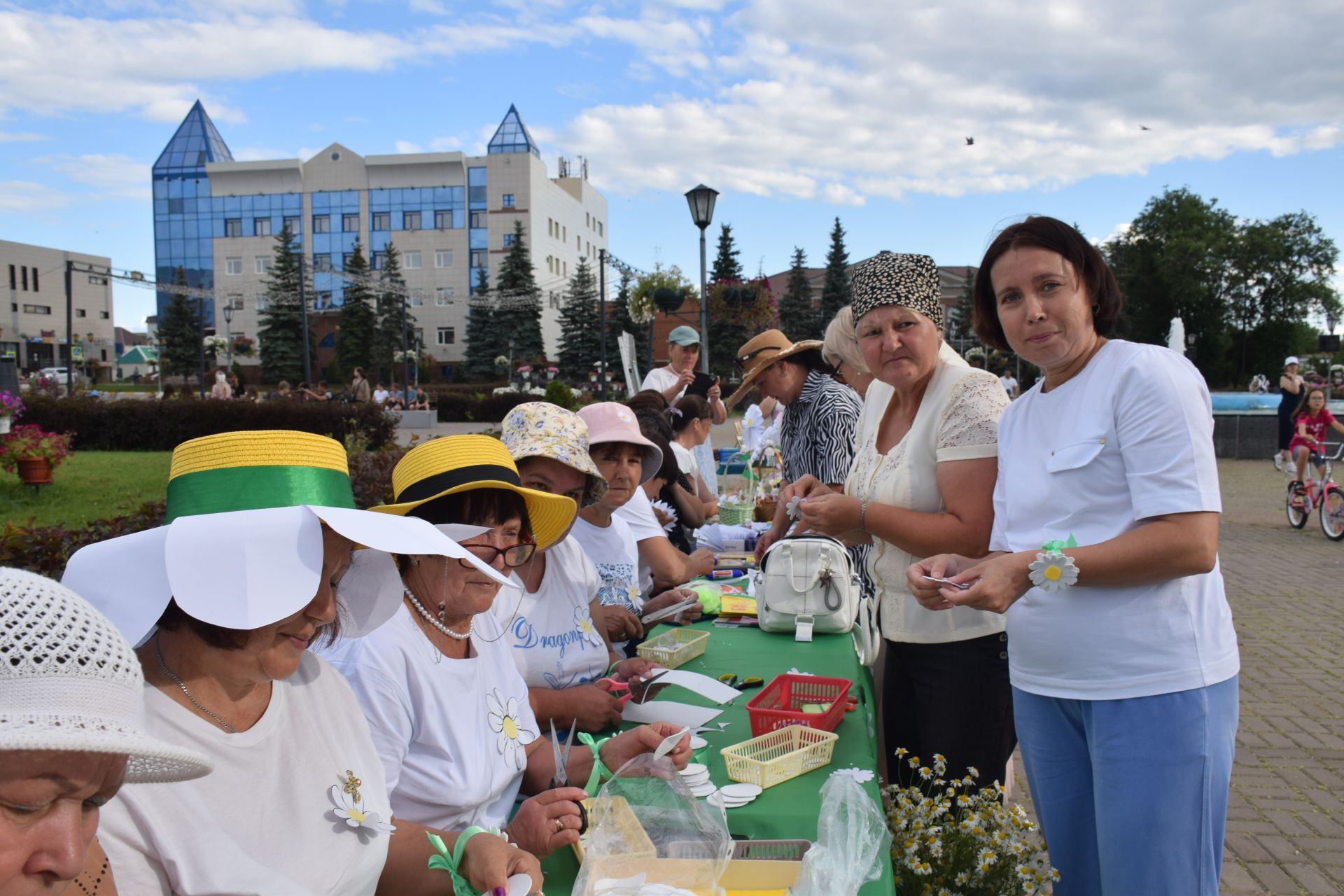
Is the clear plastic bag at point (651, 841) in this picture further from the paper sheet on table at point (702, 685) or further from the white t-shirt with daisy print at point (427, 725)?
the paper sheet on table at point (702, 685)

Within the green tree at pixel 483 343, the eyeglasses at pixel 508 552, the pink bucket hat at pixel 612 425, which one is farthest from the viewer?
the green tree at pixel 483 343

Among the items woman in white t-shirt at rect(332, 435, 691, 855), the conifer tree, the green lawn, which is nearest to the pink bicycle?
woman in white t-shirt at rect(332, 435, 691, 855)

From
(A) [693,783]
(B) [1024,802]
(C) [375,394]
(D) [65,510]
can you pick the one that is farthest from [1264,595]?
(C) [375,394]

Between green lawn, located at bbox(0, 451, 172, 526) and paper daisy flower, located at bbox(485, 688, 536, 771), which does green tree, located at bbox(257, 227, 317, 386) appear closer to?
green lawn, located at bbox(0, 451, 172, 526)

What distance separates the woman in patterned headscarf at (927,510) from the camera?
102 inches

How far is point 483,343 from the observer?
58.6 meters

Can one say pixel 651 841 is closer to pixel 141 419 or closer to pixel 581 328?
pixel 141 419

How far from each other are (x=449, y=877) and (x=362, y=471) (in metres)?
5.77

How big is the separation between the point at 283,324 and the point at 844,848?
2356 inches

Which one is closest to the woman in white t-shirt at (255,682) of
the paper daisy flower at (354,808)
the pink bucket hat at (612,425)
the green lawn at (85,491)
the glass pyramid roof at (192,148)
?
A: the paper daisy flower at (354,808)

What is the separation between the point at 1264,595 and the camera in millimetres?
8125

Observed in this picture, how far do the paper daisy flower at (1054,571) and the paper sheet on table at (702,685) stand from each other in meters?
1.13

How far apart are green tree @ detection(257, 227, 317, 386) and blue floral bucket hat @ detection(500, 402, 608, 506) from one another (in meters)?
55.3

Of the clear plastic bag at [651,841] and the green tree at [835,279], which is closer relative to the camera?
the clear plastic bag at [651,841]
